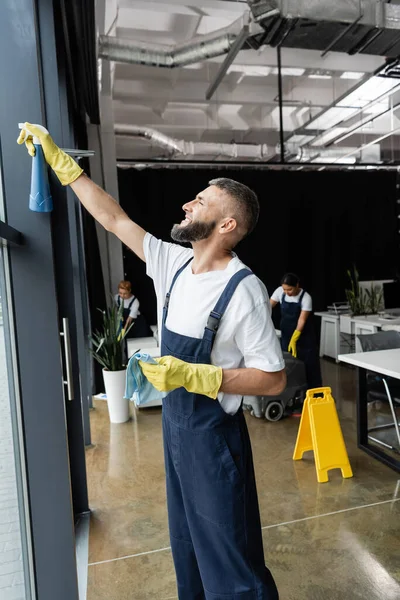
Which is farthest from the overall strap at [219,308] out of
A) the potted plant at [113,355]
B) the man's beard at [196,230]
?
the potted plant at [113,355]

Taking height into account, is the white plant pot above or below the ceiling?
below

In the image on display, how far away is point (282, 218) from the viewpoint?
27.0 feet

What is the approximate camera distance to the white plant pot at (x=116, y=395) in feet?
15.0

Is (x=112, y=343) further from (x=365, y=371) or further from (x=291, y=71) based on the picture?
(x=291, y=71)

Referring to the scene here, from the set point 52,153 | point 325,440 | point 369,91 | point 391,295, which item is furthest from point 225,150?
point 52,153

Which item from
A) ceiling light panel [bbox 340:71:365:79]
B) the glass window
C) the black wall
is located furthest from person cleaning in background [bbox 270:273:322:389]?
the glass window

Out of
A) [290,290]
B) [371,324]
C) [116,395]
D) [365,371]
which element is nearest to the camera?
[365,371]

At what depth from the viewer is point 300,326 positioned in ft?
16.4

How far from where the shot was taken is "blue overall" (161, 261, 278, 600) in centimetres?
163

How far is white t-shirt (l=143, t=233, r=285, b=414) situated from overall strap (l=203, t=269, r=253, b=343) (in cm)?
2

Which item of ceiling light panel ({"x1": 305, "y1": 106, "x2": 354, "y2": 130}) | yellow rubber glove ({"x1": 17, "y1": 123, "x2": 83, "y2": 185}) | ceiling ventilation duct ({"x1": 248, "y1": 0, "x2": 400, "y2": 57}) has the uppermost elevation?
ceiling light panel ({"x1": 305, "y1": 106, "x2": 354, "y2": 130})

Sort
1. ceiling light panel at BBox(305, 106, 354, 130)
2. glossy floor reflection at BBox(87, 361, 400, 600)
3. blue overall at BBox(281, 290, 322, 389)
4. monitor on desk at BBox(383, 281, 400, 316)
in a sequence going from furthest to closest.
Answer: ceiling light panel at BBox(305, 106, 354, 130)
monitor on desk at BBox(383, 281, 400, 316)
blue overall at BBox(281, 290, 322, 389)
glossy floor reflection at BBox(87, 361, 400, 600)

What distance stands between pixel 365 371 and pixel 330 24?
9.89 feet

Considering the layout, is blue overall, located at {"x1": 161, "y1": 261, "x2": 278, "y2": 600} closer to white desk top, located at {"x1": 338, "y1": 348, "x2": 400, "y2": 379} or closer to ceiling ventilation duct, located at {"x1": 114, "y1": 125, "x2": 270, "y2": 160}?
white desk top, located at {"x1": 338, "y1": 348, "x2": 400, "y2": 379}
